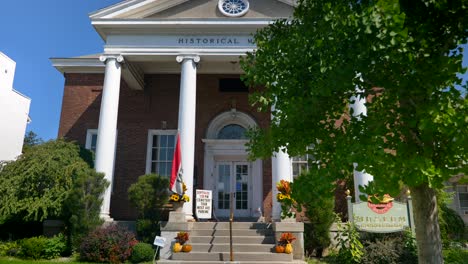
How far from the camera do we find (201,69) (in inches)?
649

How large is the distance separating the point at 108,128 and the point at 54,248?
4148 millimetres

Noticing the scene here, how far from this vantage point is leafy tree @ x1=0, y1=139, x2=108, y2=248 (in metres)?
11.3

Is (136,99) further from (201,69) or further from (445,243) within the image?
(445,243)

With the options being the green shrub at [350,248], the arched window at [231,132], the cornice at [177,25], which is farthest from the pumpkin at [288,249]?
the cornice at [177,25]

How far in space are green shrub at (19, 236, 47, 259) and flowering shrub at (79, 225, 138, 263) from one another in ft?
4.10

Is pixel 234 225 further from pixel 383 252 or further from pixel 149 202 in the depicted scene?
pixel 383 252

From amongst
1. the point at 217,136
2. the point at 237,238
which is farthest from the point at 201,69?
the point at 237,238

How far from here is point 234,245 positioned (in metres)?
10.2

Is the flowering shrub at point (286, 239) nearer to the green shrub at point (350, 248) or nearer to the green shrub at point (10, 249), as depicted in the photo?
the green shrub at point (350, 248)

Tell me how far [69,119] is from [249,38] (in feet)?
30.5

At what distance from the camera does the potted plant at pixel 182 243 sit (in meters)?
10.1

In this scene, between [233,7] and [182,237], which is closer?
[182,237]

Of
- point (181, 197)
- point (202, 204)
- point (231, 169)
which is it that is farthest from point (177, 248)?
→ point (231, 169)

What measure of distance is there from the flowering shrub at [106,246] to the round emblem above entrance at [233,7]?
879 cm
